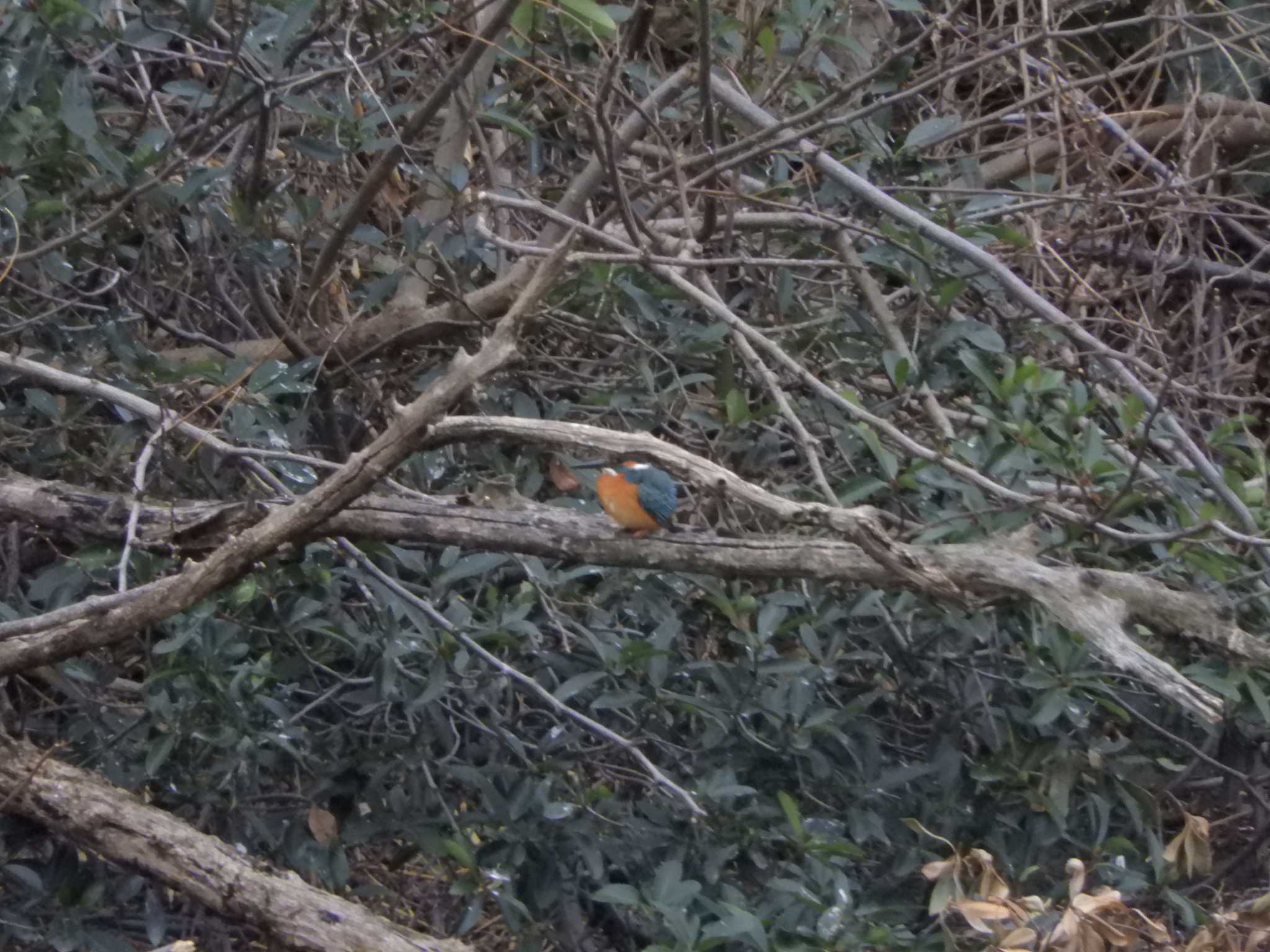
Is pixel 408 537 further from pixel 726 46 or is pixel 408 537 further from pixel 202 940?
pixel 726 46

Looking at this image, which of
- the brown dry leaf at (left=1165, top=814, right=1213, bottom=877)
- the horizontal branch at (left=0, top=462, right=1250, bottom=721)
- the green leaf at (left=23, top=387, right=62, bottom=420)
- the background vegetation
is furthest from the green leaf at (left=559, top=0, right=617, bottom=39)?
the brown dry leaf at (left=1165, top=814, right=1213, bottom=877)

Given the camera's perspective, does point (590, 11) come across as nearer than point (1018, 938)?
No

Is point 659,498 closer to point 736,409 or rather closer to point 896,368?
point 736,409

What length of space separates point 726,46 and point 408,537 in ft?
6.33

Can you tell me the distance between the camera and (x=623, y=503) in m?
2.80

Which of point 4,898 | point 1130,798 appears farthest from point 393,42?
point 1130,798

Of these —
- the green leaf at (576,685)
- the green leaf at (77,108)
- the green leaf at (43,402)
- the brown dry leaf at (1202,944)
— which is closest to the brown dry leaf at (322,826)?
the green leaf at (576,685)

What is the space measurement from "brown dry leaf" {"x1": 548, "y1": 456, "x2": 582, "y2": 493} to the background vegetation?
0.05ft

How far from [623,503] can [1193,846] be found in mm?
1424

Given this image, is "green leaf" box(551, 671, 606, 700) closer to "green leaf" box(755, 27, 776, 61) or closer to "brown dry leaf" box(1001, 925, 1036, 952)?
"brown dry leaf" box(1001, 925, 1036, 952)

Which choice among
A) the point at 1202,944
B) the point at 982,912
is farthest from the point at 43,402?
the point at 1202,944

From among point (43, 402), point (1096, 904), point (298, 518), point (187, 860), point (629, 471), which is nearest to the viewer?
point (1096, 904)

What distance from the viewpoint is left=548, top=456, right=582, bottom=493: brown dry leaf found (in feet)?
11.5

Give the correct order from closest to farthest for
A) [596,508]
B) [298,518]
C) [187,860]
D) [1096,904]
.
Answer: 1. [1096,904]
2. [298,518]
3. [187,860]
4. [596,508]
